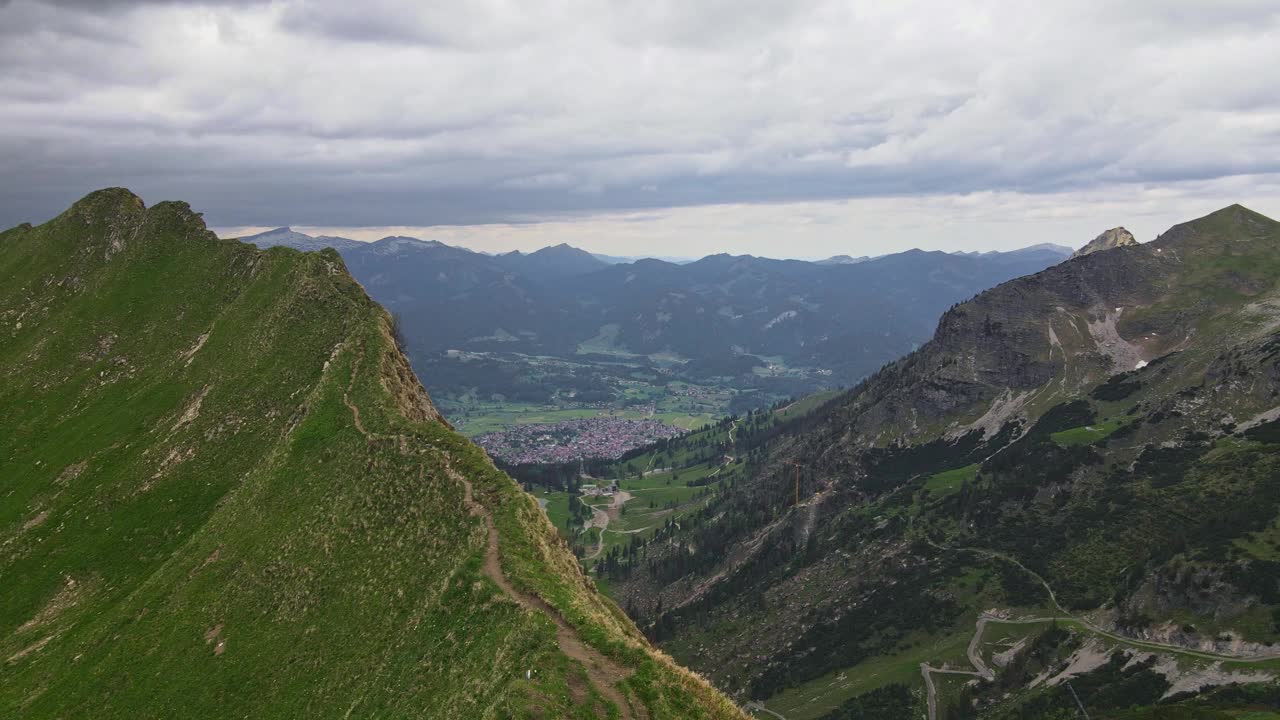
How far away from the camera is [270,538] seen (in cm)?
6316

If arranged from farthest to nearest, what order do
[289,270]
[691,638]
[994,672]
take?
1. [691,638]
2. [994,672]
3. [289,270]

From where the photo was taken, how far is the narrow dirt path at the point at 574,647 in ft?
125

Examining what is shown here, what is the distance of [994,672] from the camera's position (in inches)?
4894

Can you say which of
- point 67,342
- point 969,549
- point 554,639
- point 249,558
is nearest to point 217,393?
point 249,558

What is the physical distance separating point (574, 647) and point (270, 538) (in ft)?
117

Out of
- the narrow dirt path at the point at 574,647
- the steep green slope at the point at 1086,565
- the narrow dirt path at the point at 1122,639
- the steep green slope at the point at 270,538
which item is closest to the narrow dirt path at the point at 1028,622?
the narrow dirt path at the point at 1122,639

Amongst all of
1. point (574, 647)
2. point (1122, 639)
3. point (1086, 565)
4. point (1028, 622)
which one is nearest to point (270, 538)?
point (574, 647)

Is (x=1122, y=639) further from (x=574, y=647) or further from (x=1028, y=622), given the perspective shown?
(x=574, y=647)

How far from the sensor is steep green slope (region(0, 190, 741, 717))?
44406 mm

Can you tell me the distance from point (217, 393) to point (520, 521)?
56200 mm

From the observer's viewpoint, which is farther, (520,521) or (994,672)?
(994,672)

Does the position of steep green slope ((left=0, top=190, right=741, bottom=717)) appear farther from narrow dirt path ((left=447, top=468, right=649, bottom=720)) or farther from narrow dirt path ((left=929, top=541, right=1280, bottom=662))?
narrow dirt path ((left=929, top=541, right=1280, bottom=662))

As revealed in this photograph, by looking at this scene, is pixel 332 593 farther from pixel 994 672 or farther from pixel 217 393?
pixel 994 672

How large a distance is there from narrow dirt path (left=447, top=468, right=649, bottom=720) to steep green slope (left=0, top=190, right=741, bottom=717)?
0.15 meters
